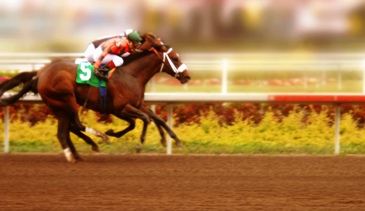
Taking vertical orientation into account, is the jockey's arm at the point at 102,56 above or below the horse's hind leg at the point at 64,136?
above

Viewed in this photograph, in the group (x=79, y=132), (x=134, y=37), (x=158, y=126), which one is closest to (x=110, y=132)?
(x=79, y=132)

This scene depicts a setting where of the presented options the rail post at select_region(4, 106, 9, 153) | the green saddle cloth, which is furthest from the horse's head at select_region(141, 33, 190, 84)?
the rail post at select_region(4, 106, 9, 153)

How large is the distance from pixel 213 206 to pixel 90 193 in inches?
42.3

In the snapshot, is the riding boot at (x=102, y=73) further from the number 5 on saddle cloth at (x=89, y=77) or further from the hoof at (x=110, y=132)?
the hoof at (x=110, y=132)

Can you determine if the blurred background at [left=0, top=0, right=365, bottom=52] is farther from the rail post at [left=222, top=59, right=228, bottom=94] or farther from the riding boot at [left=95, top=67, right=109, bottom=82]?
the riding boot at [left=95, top=67, right=109, bottom=82]

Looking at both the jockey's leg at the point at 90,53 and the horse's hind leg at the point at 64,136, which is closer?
the horse's hind leg at the point at 64,136

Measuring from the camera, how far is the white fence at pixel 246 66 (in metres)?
10.8

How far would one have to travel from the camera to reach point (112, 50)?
10273mm

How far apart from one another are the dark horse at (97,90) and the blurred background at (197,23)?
1.89 feet

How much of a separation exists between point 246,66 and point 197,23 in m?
0.86

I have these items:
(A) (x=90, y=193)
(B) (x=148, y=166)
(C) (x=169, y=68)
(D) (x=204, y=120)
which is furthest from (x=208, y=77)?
(A) (x=90, y=193)

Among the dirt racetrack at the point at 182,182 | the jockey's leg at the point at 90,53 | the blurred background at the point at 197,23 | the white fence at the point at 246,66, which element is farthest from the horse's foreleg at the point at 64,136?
the blurred background at the point at 197,23

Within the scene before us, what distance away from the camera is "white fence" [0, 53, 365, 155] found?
35.3 ft

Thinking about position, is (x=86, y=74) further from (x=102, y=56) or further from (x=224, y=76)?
(x=224, y=76)
